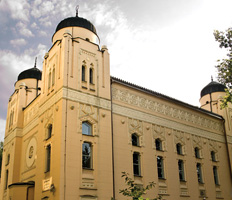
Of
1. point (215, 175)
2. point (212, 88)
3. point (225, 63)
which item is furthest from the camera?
point (212, 88)

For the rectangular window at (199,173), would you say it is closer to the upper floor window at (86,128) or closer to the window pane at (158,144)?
the window pane at (158,144)

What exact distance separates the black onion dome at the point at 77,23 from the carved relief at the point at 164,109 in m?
5.22

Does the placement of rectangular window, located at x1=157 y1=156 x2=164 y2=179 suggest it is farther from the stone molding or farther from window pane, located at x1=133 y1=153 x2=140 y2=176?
the stone molding

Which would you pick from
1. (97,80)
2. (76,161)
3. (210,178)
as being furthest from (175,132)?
(76,161)

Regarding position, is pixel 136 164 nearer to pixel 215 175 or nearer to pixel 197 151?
pixel 197 151

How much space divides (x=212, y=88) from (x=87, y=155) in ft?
66.2

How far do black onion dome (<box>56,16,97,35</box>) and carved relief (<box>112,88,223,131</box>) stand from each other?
17.1ft

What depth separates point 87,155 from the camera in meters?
18.3

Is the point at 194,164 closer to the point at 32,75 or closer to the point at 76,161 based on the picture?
the point at 76,161

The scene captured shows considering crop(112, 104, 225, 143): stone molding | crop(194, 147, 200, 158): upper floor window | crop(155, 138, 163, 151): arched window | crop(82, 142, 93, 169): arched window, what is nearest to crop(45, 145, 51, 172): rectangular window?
crop(82, 142, 93, 169): arched window

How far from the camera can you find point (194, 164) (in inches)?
993

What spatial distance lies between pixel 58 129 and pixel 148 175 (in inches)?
292

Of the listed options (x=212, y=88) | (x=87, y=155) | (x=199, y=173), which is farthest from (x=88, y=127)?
(x=212, y=88)

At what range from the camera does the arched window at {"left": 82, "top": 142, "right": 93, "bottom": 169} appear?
18.0m
